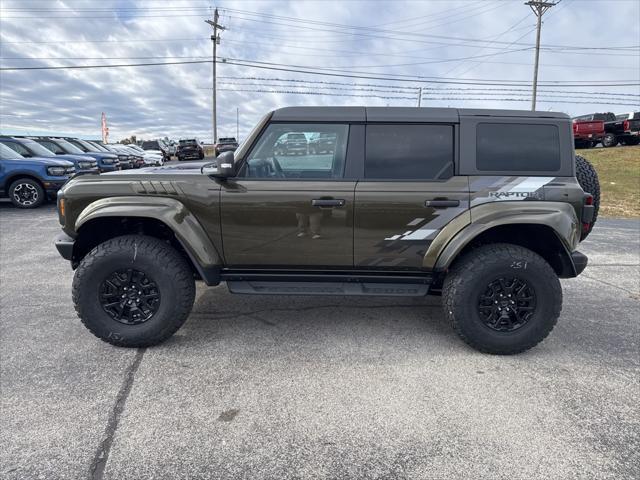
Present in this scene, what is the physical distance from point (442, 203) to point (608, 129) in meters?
25.7

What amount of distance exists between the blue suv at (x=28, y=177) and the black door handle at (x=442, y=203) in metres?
10.1

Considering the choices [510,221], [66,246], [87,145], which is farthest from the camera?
[87,145]

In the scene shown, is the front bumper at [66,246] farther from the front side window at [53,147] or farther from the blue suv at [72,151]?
the front side window at [53,147]

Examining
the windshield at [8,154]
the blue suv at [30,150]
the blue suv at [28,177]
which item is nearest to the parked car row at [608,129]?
the blue suv at [30,150]

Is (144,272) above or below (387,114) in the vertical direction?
below

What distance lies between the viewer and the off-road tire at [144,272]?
10.7 ft

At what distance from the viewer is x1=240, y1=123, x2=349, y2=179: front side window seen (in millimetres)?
3344

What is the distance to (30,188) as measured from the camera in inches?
408

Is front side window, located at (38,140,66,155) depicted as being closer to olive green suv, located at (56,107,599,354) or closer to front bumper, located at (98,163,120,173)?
front bumper, located at (98,163,120,173)

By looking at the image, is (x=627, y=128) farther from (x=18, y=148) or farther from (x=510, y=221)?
(x=18, y=148)

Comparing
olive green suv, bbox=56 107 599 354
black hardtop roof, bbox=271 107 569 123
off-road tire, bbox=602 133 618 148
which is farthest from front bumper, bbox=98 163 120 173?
off-road tire, bbox=602 133 618 148

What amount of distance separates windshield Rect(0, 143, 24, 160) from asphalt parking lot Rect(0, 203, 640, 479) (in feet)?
25.8

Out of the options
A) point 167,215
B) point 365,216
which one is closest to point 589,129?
point 365,216

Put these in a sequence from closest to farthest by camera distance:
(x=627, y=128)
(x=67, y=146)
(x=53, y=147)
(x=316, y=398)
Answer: (x=316, y=398)
(x=53, y=147)
(x=67, y=146)
(x=627, y=128)
